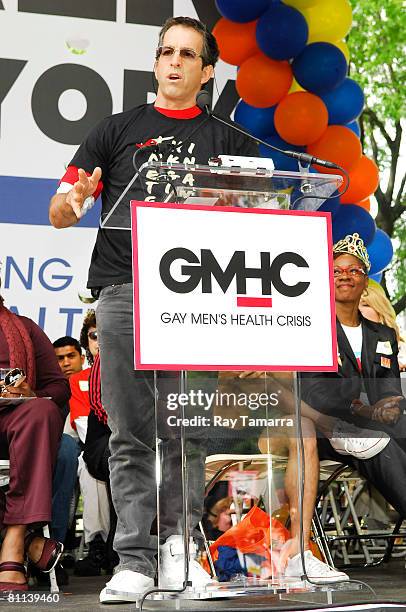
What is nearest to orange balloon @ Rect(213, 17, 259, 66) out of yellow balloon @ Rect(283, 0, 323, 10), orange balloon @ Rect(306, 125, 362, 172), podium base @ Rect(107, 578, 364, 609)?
yellow balloon @ Rect(283, 0, 323, 10)

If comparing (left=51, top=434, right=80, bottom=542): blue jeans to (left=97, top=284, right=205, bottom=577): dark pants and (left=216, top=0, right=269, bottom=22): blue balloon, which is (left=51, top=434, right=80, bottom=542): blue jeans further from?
(left=216, top=0, right=269, bottom=22): blue balloon

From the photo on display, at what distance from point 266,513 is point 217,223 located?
0.83 meters

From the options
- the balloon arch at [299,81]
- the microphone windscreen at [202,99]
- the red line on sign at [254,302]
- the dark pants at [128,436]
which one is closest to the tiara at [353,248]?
the balloon arch at [299,81]

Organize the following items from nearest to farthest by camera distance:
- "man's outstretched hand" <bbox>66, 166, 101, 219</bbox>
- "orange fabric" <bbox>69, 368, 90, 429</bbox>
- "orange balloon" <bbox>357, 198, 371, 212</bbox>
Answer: "man's outstretched hand" <bbox>66, 166, 101, 219</bbox>, "orange fabric" <bbox>69, 368, 90, 429</bbox>, "orange balloon" <bbox>357, 198, 371, 212</bbox>

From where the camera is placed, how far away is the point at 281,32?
17.6 feet

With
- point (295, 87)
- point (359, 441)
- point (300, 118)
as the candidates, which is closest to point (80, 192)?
point (359, 441)

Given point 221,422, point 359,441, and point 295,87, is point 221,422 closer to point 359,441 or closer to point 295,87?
point 359,441

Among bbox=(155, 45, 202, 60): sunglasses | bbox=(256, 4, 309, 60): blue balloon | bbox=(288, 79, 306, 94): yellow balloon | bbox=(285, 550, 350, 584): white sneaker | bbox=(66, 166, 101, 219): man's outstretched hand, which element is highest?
bbox=(256, 4, 309, 60): blue balloon

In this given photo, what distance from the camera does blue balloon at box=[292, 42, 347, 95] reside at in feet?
18.0

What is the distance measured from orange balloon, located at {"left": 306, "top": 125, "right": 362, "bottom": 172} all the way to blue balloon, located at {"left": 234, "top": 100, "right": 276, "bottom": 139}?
283 millimetres

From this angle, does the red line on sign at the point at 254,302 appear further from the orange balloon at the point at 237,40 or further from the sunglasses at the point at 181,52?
the orange balloon at the point at 237,40

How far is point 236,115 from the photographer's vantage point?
5.81 metres

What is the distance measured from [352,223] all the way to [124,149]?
9.10 ft

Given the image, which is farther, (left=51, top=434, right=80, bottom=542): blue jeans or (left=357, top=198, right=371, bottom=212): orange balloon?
(left=357, top=198, right=371, bottom=212): orange balloon
